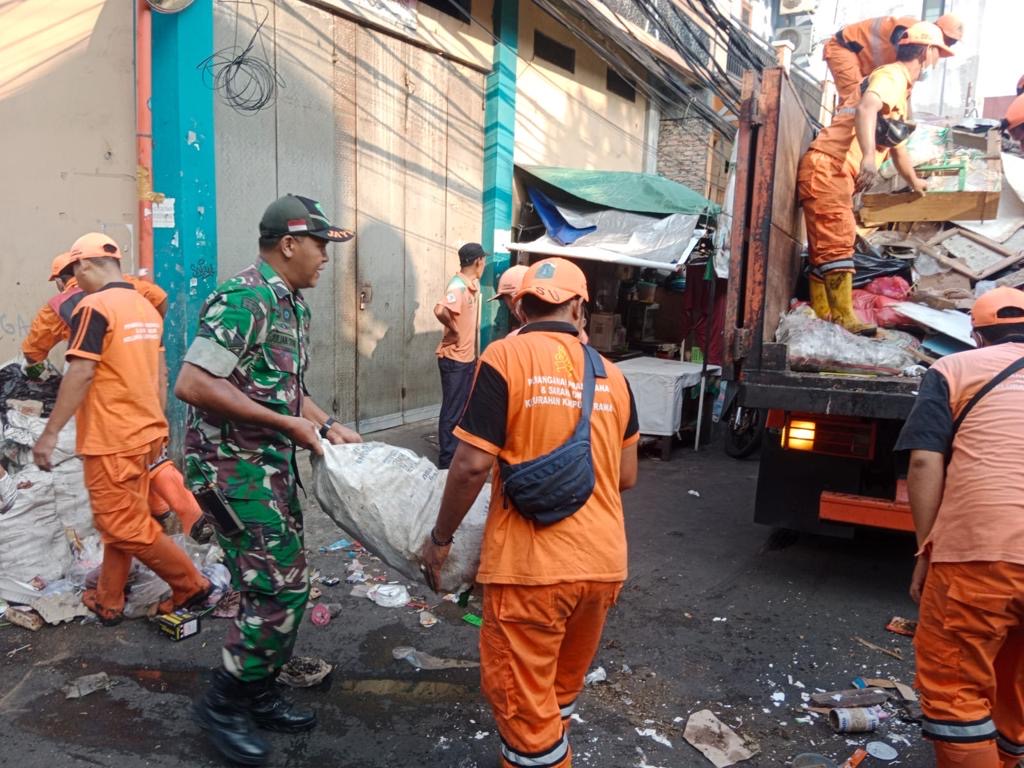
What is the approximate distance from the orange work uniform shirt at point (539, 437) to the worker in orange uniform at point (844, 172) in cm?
287

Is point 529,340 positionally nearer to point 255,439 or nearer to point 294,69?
point 255,439

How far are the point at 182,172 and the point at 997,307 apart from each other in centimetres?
479

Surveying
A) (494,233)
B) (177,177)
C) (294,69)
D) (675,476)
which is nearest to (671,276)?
(494,233)

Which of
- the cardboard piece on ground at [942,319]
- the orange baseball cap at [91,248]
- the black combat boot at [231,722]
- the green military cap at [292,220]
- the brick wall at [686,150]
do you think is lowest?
the black combat boot at [231,722]

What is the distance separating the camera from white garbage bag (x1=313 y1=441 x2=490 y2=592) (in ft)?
8.06

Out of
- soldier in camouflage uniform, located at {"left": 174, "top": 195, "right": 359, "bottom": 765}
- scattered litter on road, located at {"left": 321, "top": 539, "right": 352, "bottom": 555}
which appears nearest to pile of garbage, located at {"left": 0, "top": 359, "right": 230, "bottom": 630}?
scattered litter on road, located at {"left": 321, "top": 539, "right": 352, "bottom": 555}

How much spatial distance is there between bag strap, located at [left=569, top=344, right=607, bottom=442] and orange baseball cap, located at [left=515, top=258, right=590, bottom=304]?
6.6 inches

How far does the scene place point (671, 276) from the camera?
33.6ft

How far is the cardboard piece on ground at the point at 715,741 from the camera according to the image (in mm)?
2824

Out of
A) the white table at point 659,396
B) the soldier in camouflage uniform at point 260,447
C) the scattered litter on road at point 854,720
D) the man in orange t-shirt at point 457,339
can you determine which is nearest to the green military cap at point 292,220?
the soldier in camouflage uniform at point 260,447

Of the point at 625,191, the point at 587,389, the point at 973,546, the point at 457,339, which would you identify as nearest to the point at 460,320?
the point at 457,339

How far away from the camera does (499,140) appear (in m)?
8.87

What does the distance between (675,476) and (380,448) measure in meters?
4.75

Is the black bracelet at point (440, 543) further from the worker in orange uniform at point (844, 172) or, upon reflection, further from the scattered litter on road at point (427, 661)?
the worker in orange uniform at point (844, 172)
